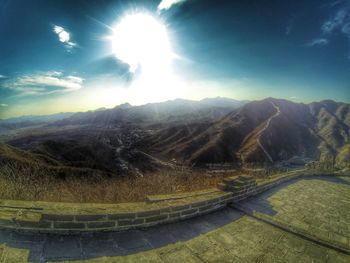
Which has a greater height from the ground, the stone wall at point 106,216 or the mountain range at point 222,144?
the stone wall at point 106,216

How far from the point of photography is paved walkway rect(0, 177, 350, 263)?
3.00 meters

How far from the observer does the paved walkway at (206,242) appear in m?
3.00

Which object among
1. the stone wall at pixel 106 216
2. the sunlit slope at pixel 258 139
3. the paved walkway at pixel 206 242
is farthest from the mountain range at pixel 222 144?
the paved walkway at pixel 206 242

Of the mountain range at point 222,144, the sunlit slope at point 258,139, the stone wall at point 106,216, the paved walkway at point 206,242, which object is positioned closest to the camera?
the paved walkway at point 206,242

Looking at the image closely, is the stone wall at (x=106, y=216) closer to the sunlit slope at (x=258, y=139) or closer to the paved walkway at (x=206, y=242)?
the paved walkway at (x=206, y=242)

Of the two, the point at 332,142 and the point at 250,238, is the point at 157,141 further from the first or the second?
the point at 250,238

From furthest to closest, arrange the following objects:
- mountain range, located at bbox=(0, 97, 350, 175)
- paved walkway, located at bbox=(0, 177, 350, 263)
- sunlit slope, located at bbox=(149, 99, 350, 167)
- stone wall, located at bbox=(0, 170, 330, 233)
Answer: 1. sunlit slope, located at bbox=(149, 99, 350, 167)
2. mountain range, located at bbox=(0, 97, 350, 175)
3. stone wall, located at bbox=(0, 170, 330, 233)
4. paved walkway, located at bbox=(0, 177, 350, 263)

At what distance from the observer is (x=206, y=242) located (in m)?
3.86

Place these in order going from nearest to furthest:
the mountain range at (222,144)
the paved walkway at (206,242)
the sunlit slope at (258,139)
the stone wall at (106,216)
→ the paved walkway at (206,242) < the stone wall at (106,216) < the mountain range at (222,144) < the sunlit slope at (258,139)

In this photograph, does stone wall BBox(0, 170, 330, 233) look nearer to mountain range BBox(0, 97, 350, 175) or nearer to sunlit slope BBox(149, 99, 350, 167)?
mountain range BBox(0, 97, 350, 175)

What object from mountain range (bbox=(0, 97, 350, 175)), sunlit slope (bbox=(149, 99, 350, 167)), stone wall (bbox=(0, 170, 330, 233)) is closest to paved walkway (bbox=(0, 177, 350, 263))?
stone wall (bbox=(0, 170, 330, 233))

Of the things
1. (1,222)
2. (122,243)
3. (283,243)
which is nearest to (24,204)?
(1,222)

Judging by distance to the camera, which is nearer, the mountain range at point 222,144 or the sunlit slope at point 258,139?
the mountain range at point 222,144

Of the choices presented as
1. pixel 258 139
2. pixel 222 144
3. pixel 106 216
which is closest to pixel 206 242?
pixel 106 216
